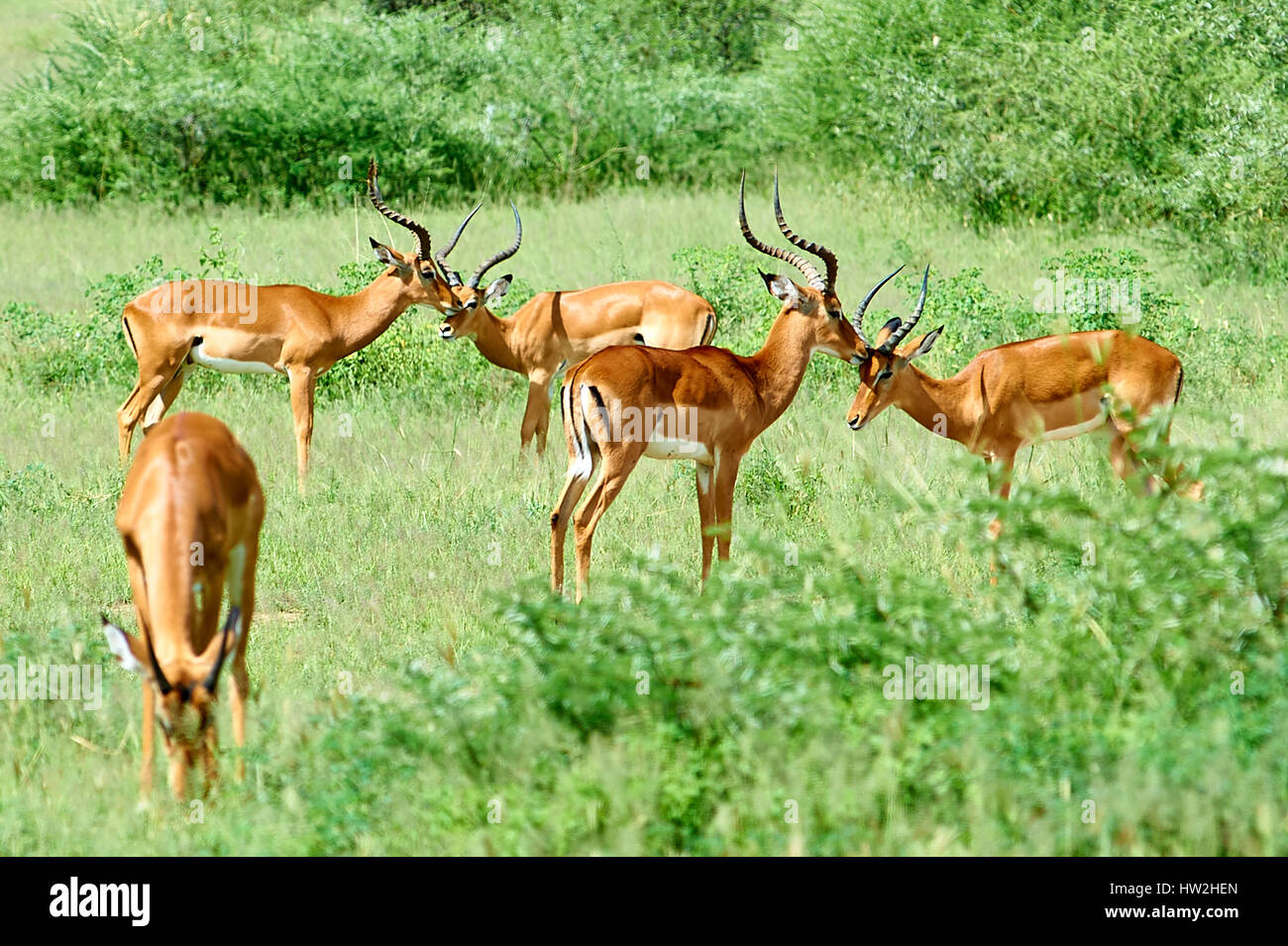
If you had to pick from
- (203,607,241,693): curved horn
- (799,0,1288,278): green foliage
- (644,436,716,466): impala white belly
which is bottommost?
(203,607,241,693): curved horn

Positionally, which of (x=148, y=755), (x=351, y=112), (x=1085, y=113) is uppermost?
(x=351, y=112)

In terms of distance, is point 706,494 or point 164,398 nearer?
point 706,494

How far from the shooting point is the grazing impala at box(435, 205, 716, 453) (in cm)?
984

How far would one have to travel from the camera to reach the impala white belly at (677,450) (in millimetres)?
6629

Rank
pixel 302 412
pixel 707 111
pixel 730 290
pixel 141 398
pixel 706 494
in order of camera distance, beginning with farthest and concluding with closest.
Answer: pixel 707 111 < pixel 730 290 < pixel 141 398 < pixel 302 412 < pixel 706 494

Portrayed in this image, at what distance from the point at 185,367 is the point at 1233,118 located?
866cm

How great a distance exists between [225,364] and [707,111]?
13.4m

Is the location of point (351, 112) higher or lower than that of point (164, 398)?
higher

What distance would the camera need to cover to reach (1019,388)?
7.30m

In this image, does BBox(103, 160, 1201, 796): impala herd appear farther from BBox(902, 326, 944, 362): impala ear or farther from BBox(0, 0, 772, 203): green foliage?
BBox(0, 0, 772, 203): green foliage

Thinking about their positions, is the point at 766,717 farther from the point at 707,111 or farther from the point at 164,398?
the point at 707,111

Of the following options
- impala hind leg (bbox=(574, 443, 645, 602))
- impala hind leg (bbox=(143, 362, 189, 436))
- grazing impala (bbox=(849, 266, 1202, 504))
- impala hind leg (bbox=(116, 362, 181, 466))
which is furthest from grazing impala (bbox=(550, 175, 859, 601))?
impala hind leg (bbox=(143, 362, 189, 436))

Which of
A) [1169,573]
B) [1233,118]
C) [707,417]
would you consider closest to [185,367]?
[707,417]

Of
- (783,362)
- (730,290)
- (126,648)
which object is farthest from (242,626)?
(730,290)
